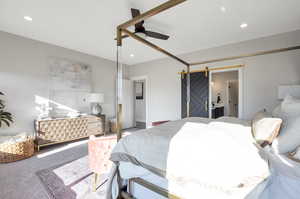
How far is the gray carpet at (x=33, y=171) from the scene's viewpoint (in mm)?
1699

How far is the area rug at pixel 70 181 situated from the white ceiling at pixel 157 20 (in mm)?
2606

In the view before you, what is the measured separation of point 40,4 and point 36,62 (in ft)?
5.98

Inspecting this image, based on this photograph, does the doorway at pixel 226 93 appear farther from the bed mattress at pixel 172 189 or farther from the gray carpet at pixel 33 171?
the gray carpet at pixel 33 171

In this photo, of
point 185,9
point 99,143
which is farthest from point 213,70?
point 99,143

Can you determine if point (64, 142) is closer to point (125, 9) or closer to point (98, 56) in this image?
point (98, 56)

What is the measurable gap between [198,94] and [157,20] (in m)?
2.39

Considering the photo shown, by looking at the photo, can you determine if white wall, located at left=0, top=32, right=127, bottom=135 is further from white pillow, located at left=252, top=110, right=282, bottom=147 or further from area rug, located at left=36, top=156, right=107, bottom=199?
white pillow, located at left=252, top=110, right=282, bottom=147

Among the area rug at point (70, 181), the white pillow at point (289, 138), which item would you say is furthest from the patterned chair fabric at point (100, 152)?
the white pillow at point (289, 138)

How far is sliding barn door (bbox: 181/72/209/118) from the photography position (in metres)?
3.90

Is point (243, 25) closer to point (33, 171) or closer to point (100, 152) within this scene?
point (100, 152)

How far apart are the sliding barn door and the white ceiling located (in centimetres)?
94

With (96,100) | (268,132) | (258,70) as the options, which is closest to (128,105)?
(96,100)

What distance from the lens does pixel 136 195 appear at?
1.35m

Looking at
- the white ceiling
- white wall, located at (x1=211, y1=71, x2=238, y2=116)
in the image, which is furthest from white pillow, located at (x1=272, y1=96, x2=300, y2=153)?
white wall, located at (x1=211, y1=71, x2=238, y2=116)
